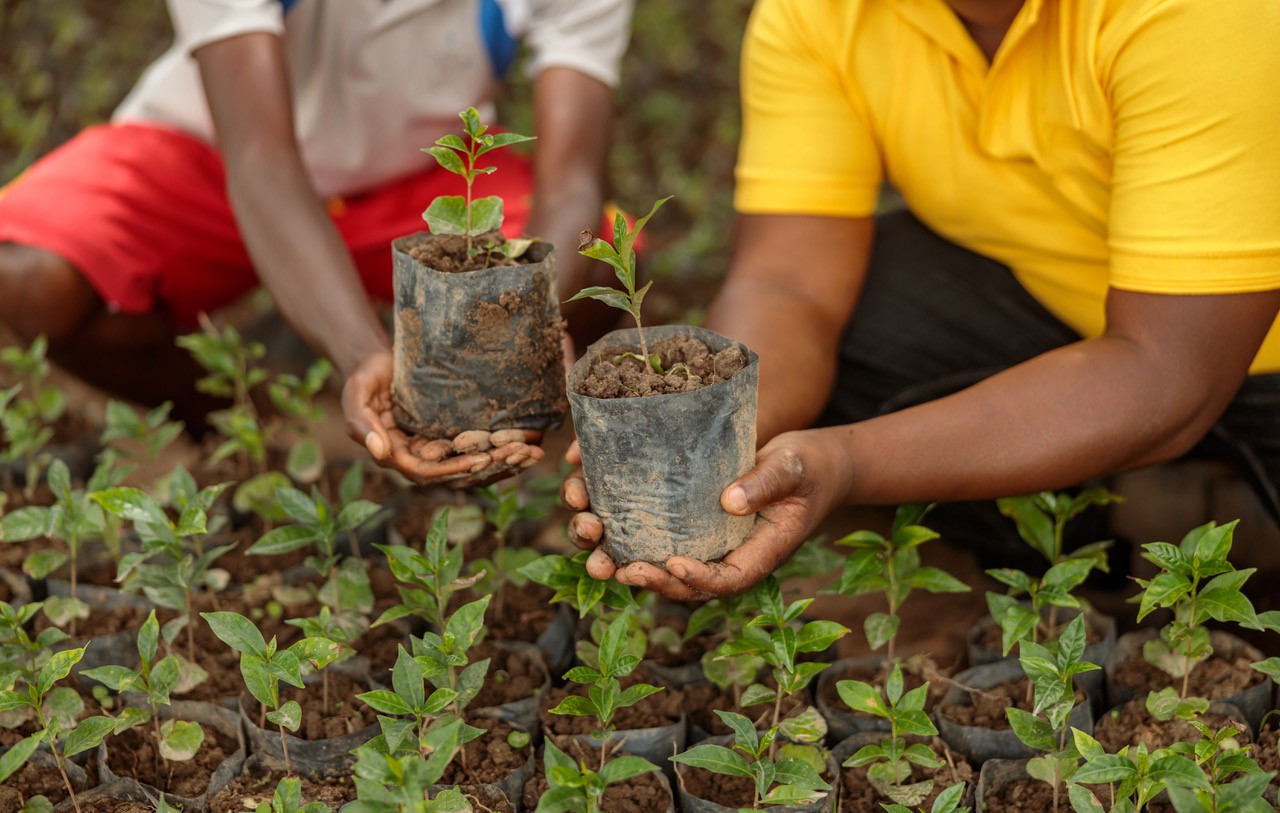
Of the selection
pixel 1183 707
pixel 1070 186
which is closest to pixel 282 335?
pixel 1070 186

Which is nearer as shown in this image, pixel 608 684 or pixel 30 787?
pixel 608 684

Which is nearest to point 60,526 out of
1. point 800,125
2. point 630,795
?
point 630,795

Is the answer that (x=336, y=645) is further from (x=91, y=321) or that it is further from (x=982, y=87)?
(x=91, y=321)

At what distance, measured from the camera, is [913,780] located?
5.55 feet

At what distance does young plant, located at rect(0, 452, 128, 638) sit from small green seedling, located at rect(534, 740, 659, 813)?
93cm

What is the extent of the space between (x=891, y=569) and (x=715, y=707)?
35cm

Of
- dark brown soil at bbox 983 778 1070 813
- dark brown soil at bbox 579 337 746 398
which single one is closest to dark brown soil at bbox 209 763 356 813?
dark brown soil at bbox 579 337 746 398

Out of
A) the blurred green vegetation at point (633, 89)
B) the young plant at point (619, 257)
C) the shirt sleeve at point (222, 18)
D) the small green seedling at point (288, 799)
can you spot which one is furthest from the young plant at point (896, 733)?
the blurred green vegetation at point (633, 89)

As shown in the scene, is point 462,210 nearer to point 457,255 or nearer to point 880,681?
point 457,255

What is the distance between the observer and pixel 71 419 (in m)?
2.90

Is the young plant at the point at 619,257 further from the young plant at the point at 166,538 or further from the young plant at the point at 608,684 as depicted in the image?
the young plant at the point at 166,538

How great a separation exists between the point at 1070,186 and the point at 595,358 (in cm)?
92

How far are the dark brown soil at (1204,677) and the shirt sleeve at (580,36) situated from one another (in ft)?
5.26

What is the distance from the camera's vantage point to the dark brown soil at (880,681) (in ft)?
6.14
